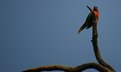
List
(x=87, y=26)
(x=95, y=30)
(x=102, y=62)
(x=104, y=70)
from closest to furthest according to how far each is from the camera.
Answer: (x=104, y=70), (x=102, y=62), (x=95, y=30), (x=87, y=26)

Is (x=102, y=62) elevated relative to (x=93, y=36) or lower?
lower

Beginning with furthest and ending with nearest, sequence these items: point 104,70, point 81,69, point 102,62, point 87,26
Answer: point 87,26
point 102,62
point 81,69
point 104,70

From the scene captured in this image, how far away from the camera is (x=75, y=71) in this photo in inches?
198

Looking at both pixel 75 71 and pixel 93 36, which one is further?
pixel 93 36

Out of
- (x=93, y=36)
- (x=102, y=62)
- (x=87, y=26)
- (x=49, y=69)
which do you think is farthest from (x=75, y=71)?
(x=87, y=26)

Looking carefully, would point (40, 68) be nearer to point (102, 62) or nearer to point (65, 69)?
point (65, 69)

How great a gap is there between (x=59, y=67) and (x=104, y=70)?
0.93 metres

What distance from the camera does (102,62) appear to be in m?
5.62

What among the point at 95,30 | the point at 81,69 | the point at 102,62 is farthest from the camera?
the point at 95,30

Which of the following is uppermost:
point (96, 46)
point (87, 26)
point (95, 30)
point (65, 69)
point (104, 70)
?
point (87, 26)

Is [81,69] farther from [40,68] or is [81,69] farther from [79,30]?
[79,30]

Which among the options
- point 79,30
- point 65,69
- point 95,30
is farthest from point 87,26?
point 65,69

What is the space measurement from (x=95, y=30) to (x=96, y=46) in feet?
1.49

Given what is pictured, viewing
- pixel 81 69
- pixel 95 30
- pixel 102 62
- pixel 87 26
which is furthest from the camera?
pixel 87 26
